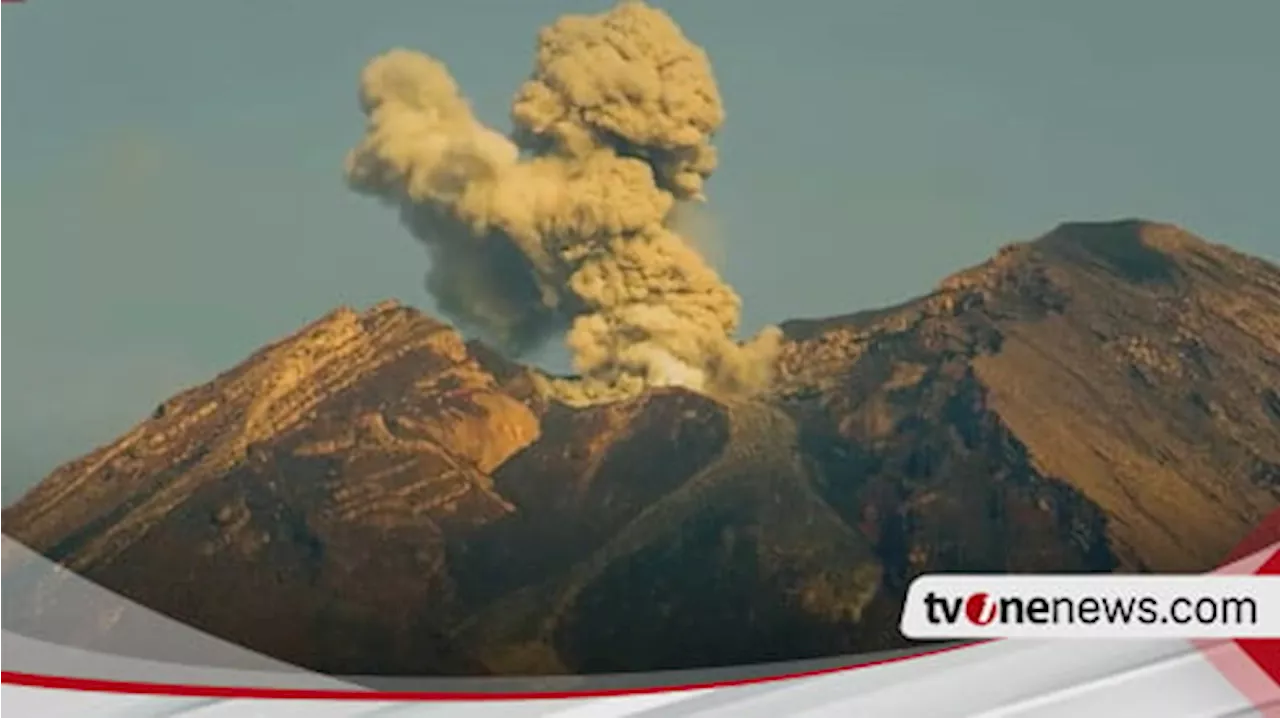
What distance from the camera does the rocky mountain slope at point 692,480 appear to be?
141cm

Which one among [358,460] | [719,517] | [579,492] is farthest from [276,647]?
[719,517]

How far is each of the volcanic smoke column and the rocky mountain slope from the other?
0.04m

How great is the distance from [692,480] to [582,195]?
0.29 meters

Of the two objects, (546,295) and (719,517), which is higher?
(546,295)

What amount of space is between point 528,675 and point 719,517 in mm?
230

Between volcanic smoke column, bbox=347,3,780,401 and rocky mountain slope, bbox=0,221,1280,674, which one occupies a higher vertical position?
volcanic smoke column, bbox=347,3,780,401

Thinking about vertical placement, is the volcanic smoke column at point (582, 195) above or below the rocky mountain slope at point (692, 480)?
above

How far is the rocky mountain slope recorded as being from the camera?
1409 millimetres

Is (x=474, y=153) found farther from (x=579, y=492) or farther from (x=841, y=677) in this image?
(x=841, y=677)

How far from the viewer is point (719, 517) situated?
1448 millimetres

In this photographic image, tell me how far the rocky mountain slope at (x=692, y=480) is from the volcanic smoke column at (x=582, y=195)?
0.04 meters

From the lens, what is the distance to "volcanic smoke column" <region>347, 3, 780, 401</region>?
4.50ft

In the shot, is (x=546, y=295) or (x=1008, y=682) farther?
(x=546, y=295)

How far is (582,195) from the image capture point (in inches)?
58.4
